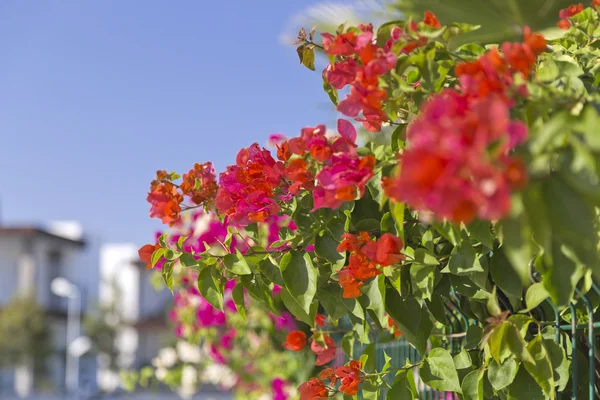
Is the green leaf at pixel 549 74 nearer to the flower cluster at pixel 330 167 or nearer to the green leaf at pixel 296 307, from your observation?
the flower cluster at pixel 330 167

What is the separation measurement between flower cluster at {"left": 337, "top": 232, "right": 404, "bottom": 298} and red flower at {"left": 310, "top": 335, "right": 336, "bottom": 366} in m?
0.42

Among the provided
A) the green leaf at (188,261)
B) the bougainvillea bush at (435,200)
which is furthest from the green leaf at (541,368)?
the green leaf at (188,261)

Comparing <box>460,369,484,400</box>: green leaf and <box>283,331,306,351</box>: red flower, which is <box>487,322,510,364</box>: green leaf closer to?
<box>460,369,484,400</box>: green leaf

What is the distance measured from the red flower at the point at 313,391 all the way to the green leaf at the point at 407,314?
157 millimetres

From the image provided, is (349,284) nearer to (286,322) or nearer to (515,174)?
(515,174)

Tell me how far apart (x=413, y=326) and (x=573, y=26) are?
48cm

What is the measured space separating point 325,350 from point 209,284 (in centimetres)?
41

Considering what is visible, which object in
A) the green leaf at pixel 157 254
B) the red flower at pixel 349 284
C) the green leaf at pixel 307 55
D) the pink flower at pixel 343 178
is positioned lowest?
the red flower at pixel 349 284

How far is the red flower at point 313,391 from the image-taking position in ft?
3.42

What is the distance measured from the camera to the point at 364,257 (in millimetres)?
896

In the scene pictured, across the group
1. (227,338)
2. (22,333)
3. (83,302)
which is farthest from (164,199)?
(83,302)

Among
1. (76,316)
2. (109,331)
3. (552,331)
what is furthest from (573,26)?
(109,331)

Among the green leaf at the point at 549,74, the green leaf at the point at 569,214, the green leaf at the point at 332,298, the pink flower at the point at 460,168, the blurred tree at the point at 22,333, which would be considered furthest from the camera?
the blurred tree at the point at 22,333

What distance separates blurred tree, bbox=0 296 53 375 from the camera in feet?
70.9
